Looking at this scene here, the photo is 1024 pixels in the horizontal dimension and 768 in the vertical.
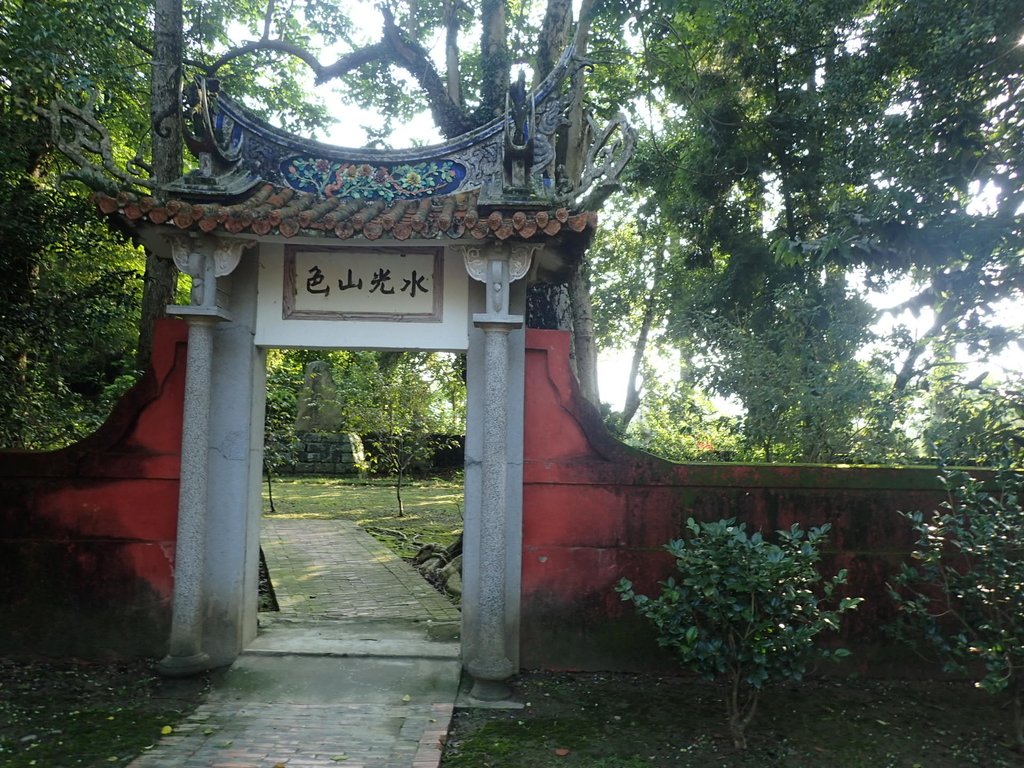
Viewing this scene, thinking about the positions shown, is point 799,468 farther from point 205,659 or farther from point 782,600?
point 205,659

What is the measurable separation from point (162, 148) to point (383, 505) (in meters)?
10.9

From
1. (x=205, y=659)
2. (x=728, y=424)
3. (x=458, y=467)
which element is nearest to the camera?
(x=205, y=659)

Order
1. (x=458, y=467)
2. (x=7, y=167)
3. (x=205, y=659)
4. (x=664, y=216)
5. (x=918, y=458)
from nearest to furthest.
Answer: (x=205, y=659) < (x=7, y=167) < (x=918, y=458) < (x=664, y=216) < (x=458, y=467)

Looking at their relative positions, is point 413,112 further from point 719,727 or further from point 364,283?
point 719,727

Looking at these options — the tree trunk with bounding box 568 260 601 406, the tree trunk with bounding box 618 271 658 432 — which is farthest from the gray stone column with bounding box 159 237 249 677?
the tree trunk with bounding box 618 271 658 432

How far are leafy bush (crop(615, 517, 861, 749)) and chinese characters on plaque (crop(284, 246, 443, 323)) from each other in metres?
2.81

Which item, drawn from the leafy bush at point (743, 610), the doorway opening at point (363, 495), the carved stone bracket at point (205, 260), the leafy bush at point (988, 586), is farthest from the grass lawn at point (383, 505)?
the leafy bush at point (988, 586)

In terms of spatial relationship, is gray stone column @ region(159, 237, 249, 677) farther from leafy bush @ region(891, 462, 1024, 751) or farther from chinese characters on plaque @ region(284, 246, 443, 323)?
leafy bush @ region(891, 462, 1024, 751)

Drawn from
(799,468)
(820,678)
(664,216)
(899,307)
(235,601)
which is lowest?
(820,678)

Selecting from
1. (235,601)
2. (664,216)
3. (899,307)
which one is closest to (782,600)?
(235,601)

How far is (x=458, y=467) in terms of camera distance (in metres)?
25.1

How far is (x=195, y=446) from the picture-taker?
541 centimetres

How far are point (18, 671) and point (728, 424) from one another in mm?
7648

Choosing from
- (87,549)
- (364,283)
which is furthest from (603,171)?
(87,549)
